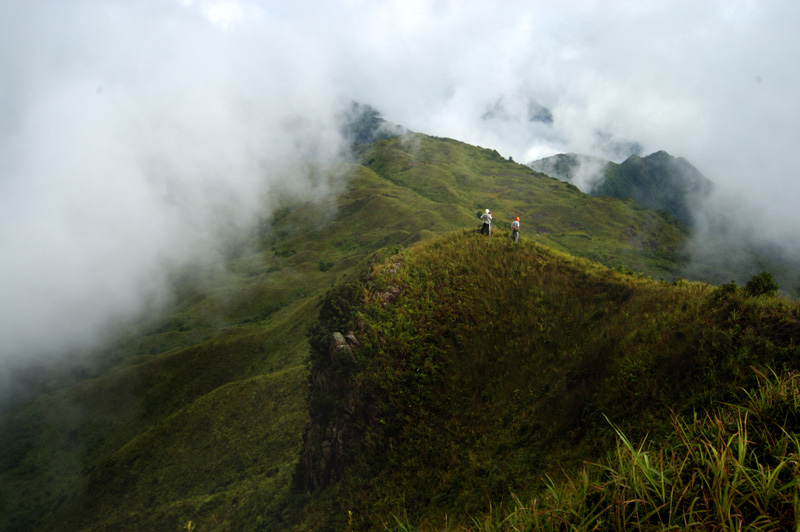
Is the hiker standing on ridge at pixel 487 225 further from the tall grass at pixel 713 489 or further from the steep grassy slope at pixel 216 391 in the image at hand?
the steep grassy slope at pixel 216 391

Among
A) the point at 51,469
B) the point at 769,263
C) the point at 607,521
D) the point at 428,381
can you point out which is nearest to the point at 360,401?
the point at 428,381

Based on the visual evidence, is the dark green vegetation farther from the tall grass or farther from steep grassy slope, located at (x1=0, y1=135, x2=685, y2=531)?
the tall grass

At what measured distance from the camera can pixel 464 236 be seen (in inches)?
1017

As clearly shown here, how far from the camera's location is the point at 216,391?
185 feet

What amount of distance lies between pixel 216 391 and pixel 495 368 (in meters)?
Result: 53.3

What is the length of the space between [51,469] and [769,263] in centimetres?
23960

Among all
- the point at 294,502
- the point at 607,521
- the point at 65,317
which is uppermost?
the point at 607,521

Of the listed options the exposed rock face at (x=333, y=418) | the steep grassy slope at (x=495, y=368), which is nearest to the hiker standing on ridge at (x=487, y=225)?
the steep grassy slope at (x=495, y=368)

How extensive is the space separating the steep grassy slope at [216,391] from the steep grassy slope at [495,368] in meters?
9.80

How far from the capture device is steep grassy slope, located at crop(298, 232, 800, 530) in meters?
10.9

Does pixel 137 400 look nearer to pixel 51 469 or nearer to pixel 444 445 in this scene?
pixel 51 469

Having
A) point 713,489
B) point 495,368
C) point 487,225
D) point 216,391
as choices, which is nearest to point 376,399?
point 495,368

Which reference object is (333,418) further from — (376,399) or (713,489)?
(713,489)

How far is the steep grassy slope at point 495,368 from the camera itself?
1091 cm
